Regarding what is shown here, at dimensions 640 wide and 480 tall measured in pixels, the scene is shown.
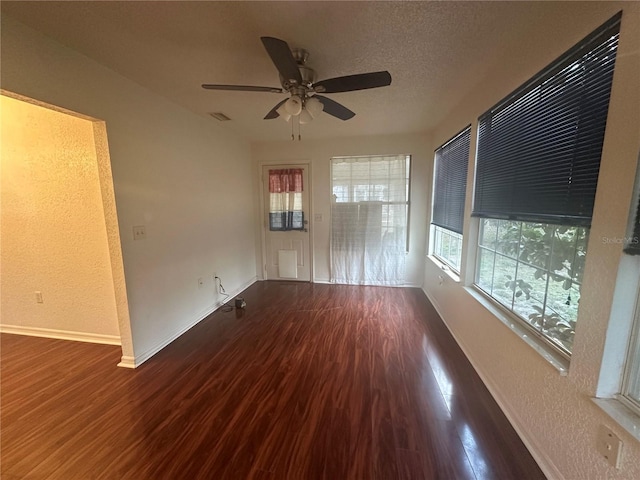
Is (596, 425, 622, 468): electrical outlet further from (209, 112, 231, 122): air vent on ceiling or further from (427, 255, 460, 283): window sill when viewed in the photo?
(209, 112, 231, 122): air vent on ceiling

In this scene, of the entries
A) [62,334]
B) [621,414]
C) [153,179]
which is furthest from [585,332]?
[62,334]

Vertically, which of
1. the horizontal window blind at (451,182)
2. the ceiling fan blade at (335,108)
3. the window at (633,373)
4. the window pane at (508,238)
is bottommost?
Result: the window at (633,373)

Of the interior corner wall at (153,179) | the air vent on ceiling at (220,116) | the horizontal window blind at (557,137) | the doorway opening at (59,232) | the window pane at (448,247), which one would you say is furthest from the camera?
the air vent on ceiling at (220,116)

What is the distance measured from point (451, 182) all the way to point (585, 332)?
2.04 m

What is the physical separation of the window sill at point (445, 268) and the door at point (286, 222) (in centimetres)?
195

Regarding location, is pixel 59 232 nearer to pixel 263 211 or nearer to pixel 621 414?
pixel 263 211

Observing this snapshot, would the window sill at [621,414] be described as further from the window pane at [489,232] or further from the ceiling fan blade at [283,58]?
the ceiling fan blade at [283,58]

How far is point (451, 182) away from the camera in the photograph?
9.05 feet

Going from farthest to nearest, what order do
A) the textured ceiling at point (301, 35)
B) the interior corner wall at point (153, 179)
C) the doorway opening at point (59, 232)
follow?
the doorway opening at point (59, 232), the interior corner wall at point (153, 179), the textured ceiling at point (301, 35)

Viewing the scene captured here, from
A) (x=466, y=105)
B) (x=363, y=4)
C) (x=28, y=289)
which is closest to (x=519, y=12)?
(x=363, y=4)

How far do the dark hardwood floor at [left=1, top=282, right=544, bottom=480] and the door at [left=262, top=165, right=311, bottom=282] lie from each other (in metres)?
1.74

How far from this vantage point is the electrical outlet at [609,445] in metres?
0.88

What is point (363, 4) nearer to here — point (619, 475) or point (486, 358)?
point (619, 475)

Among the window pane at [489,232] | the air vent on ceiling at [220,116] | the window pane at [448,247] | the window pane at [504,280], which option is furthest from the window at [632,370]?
the air vent on ceiling at [220,116]
